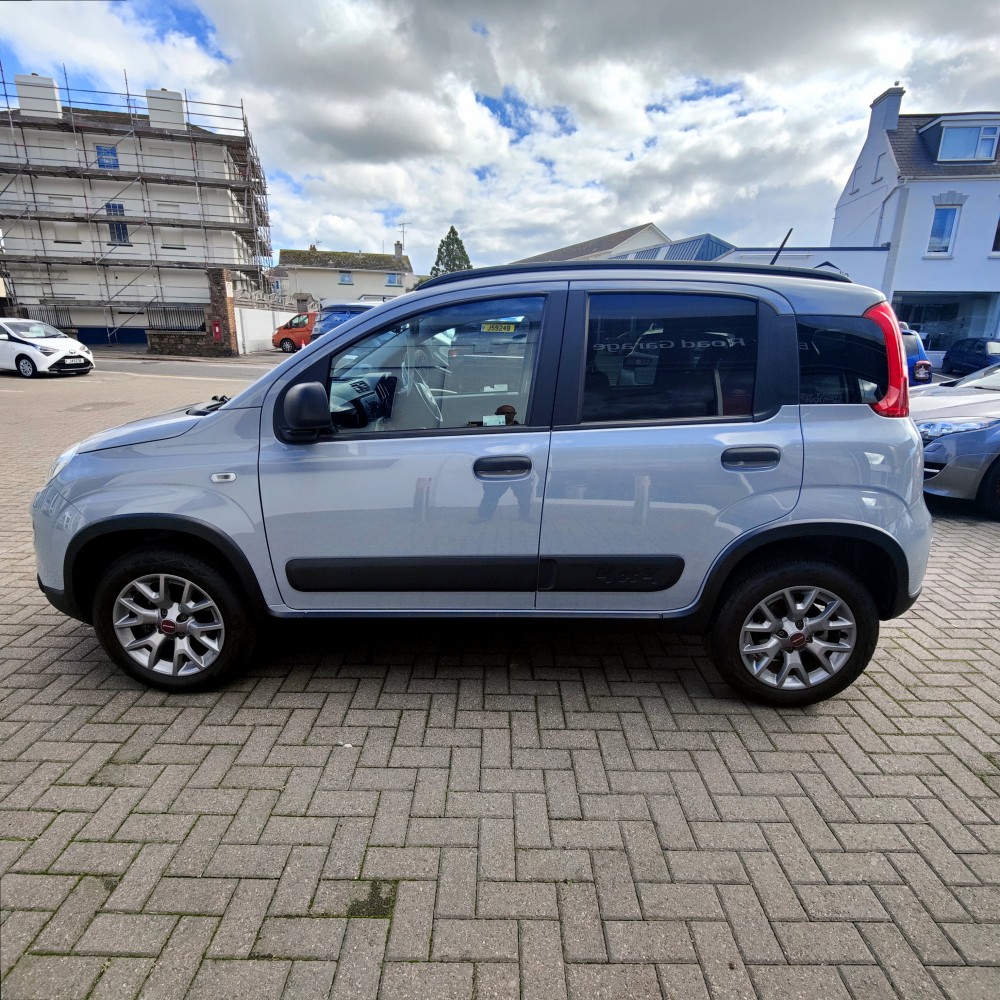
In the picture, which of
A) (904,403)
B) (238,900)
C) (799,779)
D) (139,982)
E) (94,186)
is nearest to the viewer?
(139,982)

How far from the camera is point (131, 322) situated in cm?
3070

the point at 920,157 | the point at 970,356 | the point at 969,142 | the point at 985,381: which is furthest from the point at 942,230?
the point at 985,381

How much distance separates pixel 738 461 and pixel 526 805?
163cm

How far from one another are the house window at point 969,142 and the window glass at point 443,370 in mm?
30373

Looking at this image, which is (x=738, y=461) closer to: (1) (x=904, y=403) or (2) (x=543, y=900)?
(1) (x=904, y=403)

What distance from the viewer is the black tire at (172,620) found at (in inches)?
112

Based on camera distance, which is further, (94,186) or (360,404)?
(94,186)

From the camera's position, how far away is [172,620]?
291 cm

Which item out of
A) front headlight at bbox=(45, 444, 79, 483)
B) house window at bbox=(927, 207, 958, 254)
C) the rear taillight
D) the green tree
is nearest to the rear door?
the rear taillight

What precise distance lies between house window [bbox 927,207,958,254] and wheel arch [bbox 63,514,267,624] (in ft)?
98.6

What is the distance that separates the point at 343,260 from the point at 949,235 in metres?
42.4

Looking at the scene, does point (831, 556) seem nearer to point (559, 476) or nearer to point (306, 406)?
point (559, 476)

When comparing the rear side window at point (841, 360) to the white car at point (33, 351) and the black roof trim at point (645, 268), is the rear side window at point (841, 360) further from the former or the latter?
the white car at point (33, 351)

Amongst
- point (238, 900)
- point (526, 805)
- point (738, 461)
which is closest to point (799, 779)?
point (526, 805)
